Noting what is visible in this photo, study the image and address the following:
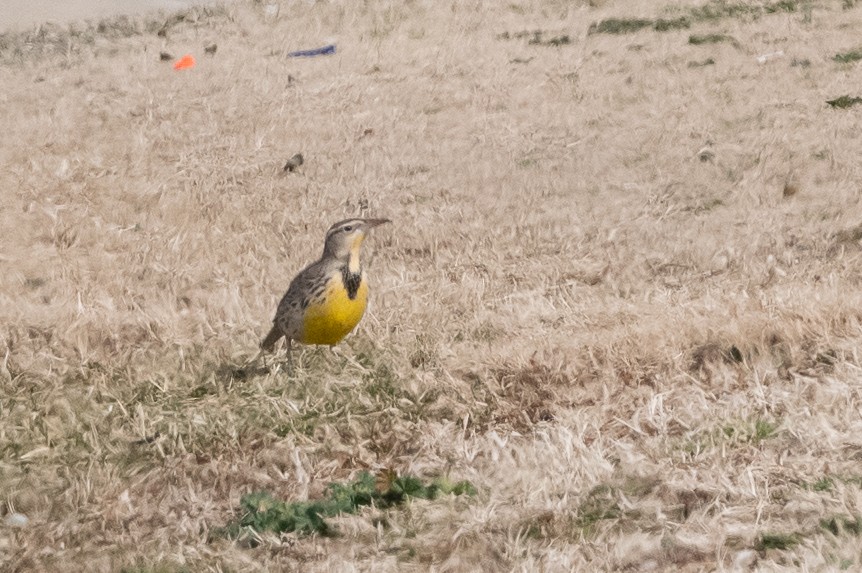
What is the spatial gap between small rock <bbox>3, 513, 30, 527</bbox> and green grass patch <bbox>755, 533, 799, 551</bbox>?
9.10 feet

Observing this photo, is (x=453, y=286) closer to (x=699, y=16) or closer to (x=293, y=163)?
(x=293, y=163)

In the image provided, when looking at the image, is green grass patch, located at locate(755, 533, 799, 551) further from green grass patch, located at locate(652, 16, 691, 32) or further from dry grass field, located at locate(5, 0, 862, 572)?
green grass patch, located at locate(652, 16, 691, 32)

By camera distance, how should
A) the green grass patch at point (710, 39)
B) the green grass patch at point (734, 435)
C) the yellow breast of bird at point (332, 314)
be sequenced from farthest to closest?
the green grass patch at point (710, 39)
the yellow breast of bird at point (332, 314)
the green grass patch at point (734, 435)

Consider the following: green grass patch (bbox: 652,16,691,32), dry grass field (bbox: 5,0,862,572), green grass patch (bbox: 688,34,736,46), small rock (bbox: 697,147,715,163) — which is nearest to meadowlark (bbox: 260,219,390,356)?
dry grass field (bbox: 5,0,862,572)

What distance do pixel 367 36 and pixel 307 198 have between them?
14.0ft

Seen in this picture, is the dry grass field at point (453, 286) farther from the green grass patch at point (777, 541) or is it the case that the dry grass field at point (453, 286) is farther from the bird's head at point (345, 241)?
the bird's head at point (345, 241)

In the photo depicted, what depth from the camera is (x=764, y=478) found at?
4637mm

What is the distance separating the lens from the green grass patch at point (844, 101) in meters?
10.5

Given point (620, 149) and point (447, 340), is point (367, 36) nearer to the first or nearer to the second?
point (620, 149)

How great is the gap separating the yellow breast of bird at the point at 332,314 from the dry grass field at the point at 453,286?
0.16 meters

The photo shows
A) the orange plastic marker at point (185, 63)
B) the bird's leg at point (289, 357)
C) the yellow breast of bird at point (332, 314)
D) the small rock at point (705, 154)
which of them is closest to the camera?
the yellow breast of bird at point (332, 314)

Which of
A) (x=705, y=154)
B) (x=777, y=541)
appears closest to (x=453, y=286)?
(x=705, y=154)

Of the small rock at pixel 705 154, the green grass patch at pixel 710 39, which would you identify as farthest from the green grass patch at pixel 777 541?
the green grass patch at pixel 710 39

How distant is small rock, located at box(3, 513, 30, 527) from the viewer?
16.5ft
